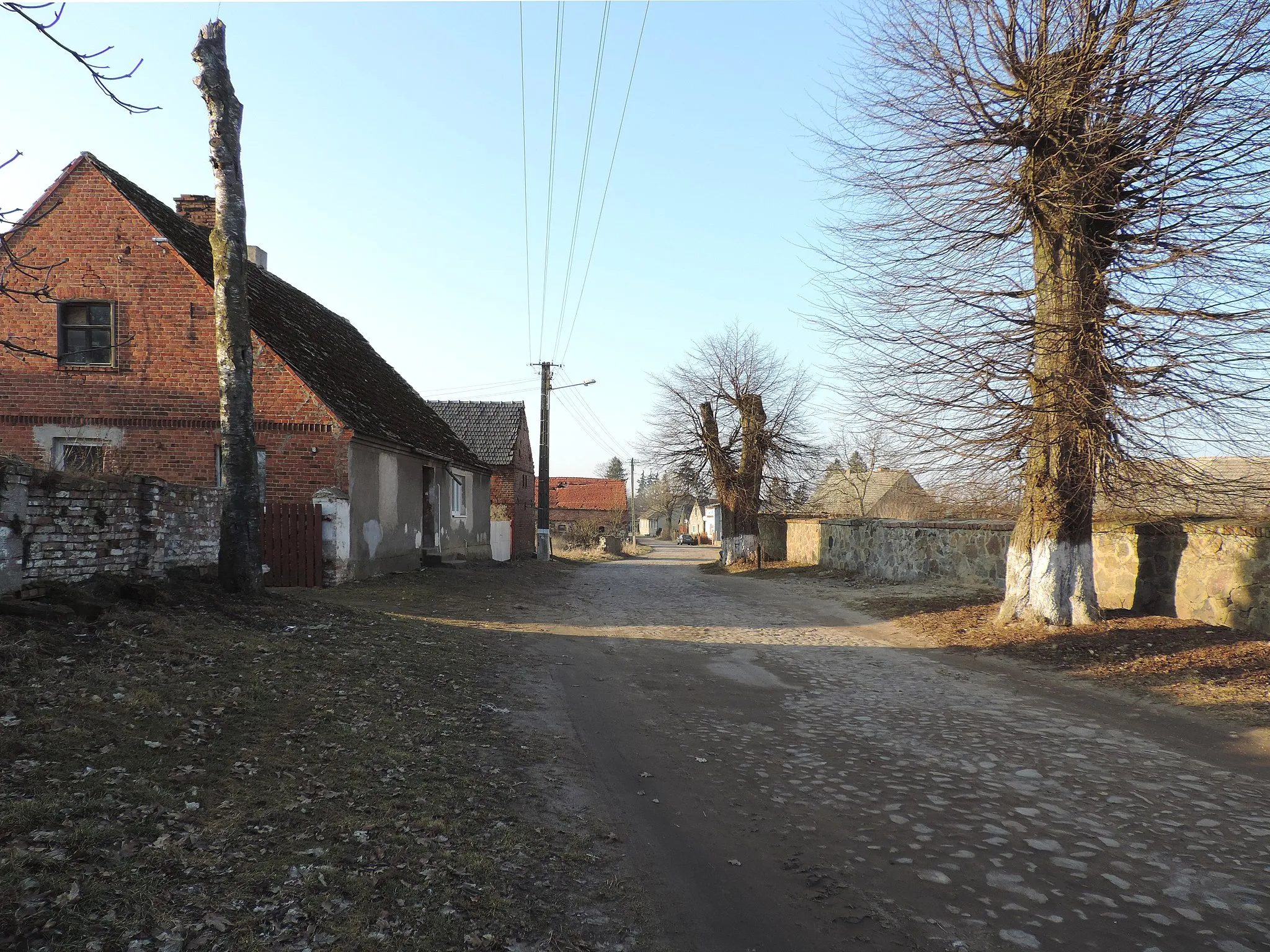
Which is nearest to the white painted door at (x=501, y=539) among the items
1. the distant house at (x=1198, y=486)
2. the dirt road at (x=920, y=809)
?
the dirt road at (x=920, y=809)

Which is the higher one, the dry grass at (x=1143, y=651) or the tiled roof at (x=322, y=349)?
the tiled roof at (x=322, y=349)

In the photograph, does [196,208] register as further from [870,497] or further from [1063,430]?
[870,497]

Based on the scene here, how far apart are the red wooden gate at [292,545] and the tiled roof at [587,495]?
54.0 m

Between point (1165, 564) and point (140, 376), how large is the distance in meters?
17.6

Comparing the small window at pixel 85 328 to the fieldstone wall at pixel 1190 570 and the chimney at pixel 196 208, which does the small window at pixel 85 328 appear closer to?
the chimney at pixel 196 208

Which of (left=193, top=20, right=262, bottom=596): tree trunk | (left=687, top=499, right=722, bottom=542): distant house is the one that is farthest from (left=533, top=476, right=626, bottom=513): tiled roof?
(left=193, top=20, right=262, bottom=596): tree trunk

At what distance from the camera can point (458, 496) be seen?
74.6 ft

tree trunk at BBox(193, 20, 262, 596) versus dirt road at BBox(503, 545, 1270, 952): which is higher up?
tree trunk at BBox(193, 20, 262, 596)

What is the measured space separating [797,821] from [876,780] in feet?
3.00

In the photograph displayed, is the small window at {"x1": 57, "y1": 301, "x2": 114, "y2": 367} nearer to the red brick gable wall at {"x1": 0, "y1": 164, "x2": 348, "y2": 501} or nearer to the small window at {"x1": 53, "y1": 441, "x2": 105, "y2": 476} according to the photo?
the red brick gable wall at {"x1": 0, "y1": 164, "x2": 348, "y2": 501}

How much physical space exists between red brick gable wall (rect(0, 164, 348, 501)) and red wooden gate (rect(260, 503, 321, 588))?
28.7 inches

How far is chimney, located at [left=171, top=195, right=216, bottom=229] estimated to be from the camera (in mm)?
18125

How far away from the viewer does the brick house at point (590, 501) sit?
6719 centimetres

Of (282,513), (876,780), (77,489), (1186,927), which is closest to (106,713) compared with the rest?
(77,489)
